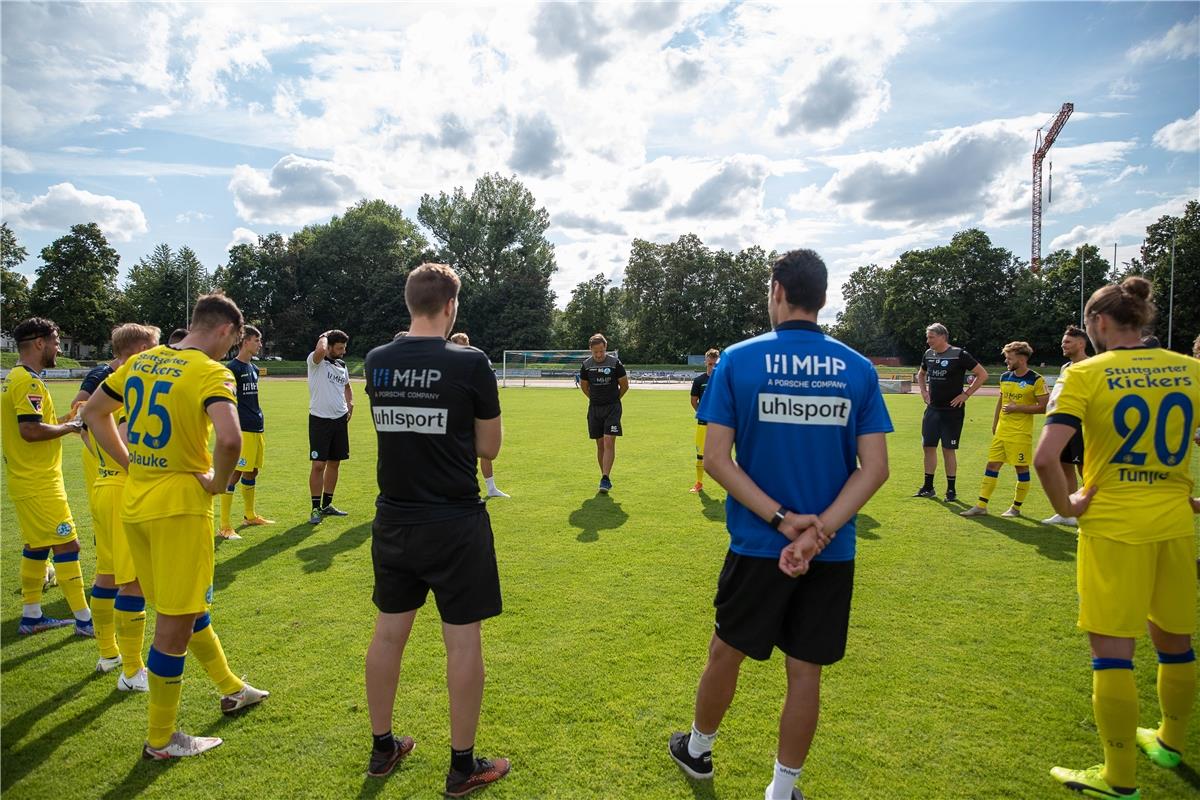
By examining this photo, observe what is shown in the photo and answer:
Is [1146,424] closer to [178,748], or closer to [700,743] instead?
[700,743]

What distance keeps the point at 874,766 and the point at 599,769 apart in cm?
137

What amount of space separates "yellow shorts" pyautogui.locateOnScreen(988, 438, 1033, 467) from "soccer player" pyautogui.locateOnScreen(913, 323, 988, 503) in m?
0.52

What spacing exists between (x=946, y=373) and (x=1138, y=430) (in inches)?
253

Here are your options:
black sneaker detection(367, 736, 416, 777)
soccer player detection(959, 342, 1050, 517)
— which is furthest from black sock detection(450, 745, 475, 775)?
soccer player detection(959, 342, 1050, 517)

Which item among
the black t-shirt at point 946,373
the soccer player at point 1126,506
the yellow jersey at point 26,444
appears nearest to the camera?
the soccer player at point 1126,506

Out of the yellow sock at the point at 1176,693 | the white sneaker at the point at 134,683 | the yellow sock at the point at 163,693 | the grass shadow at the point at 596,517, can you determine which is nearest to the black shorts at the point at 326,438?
the grass shadow at the point at 596,517

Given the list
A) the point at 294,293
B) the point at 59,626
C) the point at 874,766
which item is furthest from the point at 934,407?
the point at 294,293

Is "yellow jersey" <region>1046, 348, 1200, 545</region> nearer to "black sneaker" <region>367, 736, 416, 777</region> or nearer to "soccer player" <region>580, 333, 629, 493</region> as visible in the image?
"black sneaker" <region>367, 736, 416, 777</region>

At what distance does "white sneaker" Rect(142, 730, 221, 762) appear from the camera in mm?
3188

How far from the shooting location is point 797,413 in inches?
103

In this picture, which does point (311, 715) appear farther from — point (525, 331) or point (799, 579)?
point (525, 331)

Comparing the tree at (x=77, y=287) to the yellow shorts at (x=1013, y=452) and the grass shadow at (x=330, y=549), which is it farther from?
the yellow shorts at (x=1013, y=452)

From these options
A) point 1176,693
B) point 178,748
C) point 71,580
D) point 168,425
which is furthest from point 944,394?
point 71,580

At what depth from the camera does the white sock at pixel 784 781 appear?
2725 millimetres
